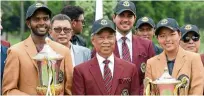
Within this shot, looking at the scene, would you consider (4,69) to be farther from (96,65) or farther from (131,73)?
(131,73)

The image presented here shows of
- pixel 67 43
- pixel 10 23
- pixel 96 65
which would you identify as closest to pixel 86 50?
pixel 67 43

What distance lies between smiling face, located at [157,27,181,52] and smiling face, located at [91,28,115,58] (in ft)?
1.49

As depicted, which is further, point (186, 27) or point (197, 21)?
point (197, 21)

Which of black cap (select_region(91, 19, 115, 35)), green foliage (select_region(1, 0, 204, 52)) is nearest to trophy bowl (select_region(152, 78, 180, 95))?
black cap (select_region(91, 19, 115, 35))

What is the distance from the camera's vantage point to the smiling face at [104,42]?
15.7 ft

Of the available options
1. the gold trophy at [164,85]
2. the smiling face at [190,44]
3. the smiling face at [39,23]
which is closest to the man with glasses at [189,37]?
the smiling face at [190,44]

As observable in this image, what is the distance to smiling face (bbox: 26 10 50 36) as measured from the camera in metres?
4.73

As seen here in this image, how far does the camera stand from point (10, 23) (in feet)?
113

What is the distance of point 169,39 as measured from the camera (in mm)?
4855

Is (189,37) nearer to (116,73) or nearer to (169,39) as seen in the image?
(169,39)

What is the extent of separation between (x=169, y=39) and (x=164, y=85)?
2.03 feet

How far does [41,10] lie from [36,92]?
28.5 inches

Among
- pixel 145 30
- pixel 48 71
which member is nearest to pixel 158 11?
pixel 145 30

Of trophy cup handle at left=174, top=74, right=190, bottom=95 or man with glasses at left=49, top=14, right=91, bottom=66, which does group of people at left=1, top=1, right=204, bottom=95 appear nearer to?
trophy cup handle at left=174, top=74, right=190, bottom=95
